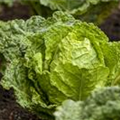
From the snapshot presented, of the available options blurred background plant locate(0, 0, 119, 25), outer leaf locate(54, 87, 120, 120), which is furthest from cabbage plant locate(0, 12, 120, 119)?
blurred background plant locate(0, 0, 119, 25)

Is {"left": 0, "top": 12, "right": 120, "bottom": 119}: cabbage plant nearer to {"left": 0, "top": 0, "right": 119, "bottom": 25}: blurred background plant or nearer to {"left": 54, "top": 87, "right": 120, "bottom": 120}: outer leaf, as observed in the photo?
{"left": 54, "top": 87, "right": 120, "bottom": 120}: outer leaf

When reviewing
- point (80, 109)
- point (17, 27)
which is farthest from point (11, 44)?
point (80, 109)

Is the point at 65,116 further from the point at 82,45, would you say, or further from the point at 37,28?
the point at 37,28

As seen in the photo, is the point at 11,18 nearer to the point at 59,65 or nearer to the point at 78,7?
the point at 78,7

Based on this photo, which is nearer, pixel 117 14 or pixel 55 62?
pixel 55 62

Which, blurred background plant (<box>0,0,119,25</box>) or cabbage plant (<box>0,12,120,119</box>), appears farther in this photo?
blurred background plant (<box>0,0,119,25</box>)

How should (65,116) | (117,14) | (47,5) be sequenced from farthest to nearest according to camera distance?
1. (117,14)
2. (47,5)
3. (65,116)

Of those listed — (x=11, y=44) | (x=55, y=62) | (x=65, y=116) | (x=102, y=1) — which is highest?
(x=102, y=1)

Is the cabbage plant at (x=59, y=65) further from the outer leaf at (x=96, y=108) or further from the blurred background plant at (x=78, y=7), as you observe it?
the blurred background plant at (x=78, y=7)
